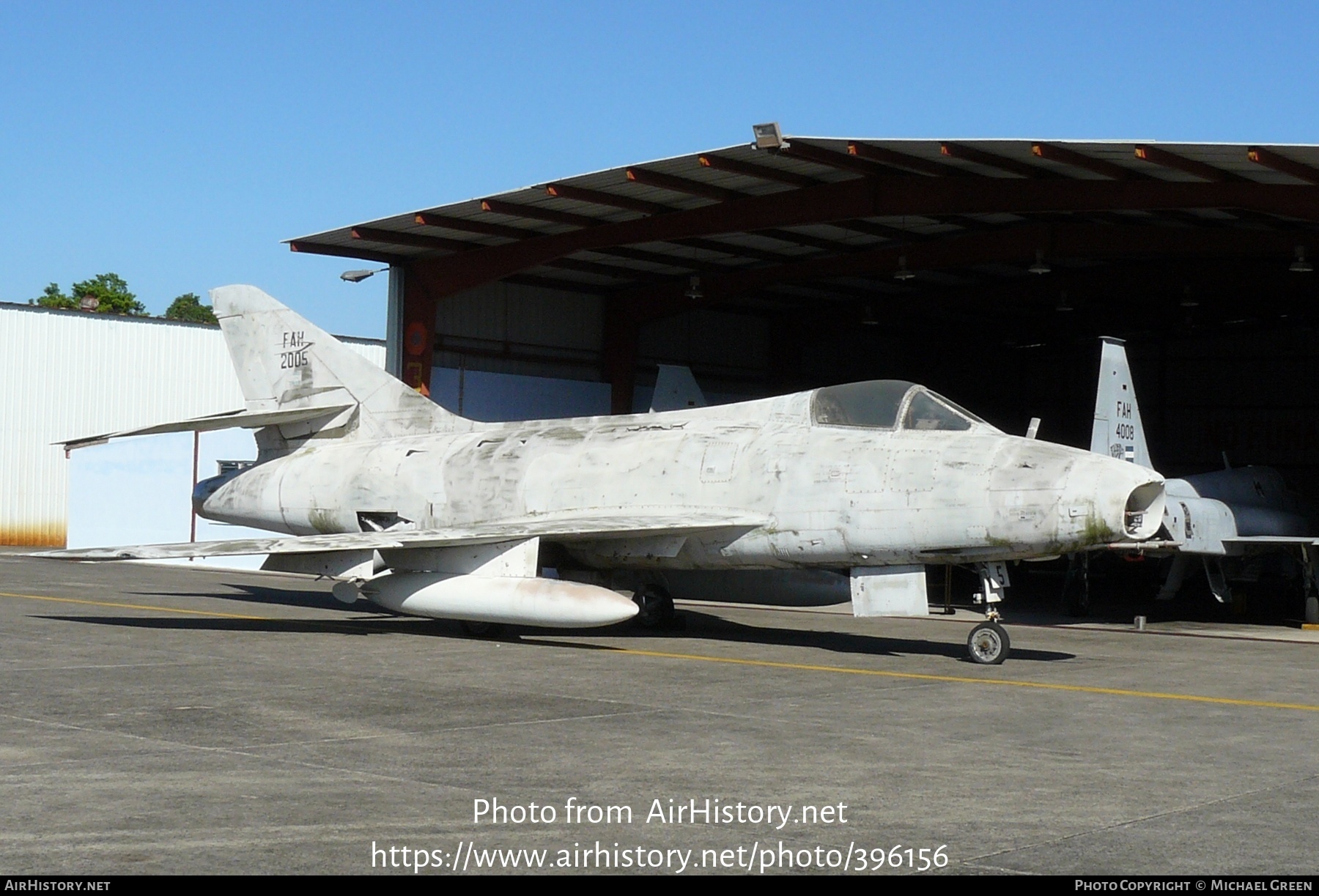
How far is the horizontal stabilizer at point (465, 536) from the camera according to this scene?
13.6m

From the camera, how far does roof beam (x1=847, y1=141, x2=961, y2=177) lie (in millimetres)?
20422

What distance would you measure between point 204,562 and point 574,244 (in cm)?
1224

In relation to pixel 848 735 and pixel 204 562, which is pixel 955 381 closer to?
pixel 204 562

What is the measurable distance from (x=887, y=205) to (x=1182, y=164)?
189 inches

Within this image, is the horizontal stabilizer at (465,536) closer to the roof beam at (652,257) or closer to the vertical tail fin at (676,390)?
the vertical tail fin at (676,390)

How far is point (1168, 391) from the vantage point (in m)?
40.9

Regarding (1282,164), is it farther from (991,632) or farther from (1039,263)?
(991,632)

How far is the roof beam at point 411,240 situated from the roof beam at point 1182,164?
13119 millimetres

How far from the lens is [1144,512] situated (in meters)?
12.4

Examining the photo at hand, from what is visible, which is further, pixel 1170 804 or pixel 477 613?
pixel 477 613

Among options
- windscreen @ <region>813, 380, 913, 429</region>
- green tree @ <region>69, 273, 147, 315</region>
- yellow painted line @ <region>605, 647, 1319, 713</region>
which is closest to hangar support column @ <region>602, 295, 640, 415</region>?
windscreen @ <region>813, 380, 913, 429</region>

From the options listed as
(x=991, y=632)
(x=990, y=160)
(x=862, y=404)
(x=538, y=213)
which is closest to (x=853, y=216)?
(x=990, y=160)

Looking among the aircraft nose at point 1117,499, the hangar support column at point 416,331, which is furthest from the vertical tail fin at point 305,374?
the aircraft nose at point 1117,499
